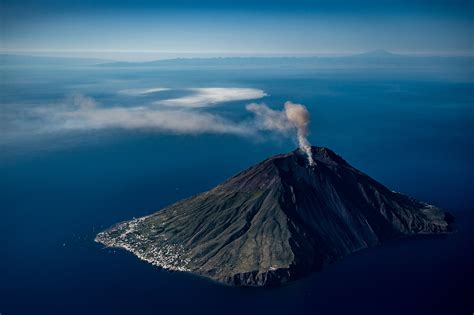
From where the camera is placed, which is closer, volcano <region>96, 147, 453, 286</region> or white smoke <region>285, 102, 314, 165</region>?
volcano <region>96, 147, 453, 286</region>

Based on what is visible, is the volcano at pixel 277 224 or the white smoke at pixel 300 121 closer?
the volcano at pixel 277 224

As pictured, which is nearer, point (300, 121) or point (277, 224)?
point (277, 224)

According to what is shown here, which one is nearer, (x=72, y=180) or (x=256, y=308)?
(x=256, y=308)

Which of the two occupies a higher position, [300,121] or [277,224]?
[300,121]

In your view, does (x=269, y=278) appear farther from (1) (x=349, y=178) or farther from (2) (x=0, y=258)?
(2) (x=0, y=258)

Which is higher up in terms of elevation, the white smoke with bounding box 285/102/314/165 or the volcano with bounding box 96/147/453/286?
the white smoke with bounding box 285/102/314/165

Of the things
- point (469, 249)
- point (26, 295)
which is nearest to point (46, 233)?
point (26, 295)

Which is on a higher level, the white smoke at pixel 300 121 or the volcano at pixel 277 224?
the white smoke at pixel 300 121

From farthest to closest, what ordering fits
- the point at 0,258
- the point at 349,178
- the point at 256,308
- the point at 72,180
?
the point at 72,180 < the point at 349,178 < the point at 0,258 < the point at 256,308
